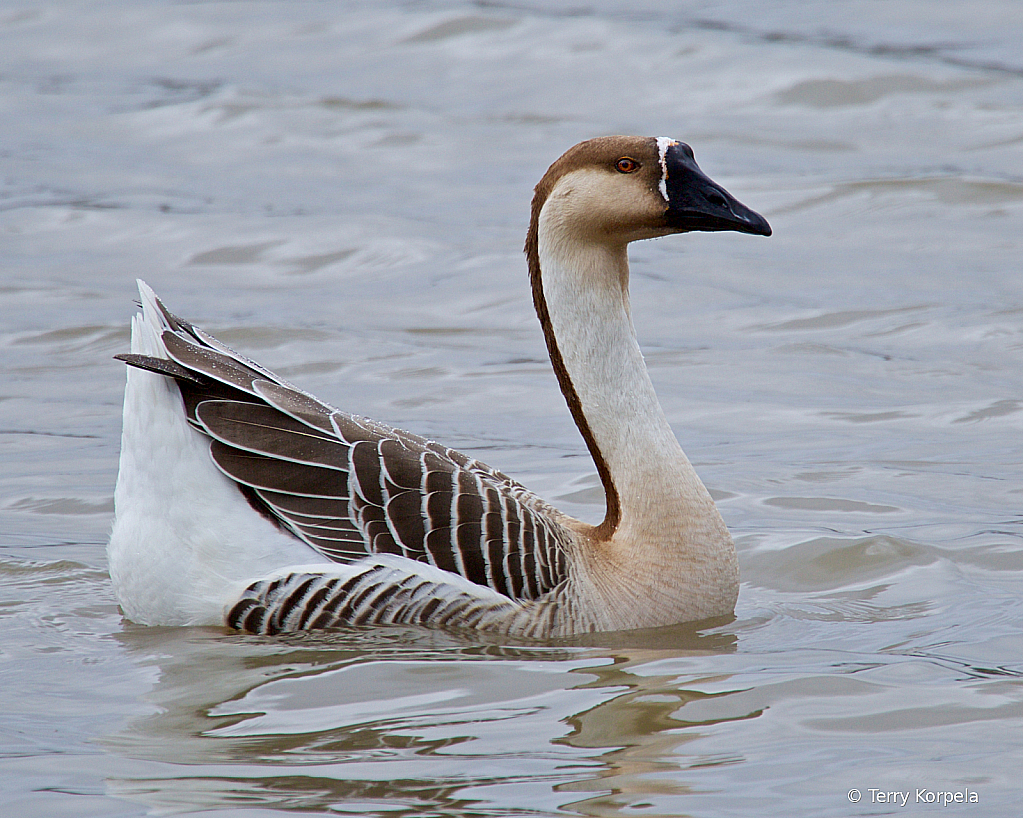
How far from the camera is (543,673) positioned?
5.77 meters

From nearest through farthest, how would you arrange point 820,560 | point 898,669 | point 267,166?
point 898,669 < point 820,560 < point 267,166

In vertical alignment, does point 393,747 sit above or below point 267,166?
below

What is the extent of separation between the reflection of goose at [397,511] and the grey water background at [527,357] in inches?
5.5

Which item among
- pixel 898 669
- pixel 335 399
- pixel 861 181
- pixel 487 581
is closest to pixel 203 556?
pixel 487 581

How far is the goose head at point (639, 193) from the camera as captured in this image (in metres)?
6.30

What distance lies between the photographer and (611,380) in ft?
21.8

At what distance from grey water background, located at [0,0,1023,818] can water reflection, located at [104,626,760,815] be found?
2 centimetres

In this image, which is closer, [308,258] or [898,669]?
[898,669]

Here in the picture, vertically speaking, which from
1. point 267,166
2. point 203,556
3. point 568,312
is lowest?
point 203,556

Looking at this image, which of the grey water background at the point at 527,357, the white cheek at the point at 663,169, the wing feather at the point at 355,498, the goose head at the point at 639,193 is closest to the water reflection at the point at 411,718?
the grey water background at the point at 527,357

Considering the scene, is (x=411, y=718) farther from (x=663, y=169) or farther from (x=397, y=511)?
(x=663, y=169)

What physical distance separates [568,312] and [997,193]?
364 inches

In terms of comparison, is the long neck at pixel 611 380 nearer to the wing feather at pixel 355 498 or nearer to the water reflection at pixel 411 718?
the wing feather at pixel 355 498

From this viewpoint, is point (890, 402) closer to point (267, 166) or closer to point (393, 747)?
point (393, 747)
